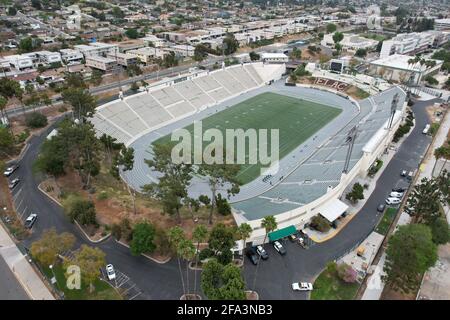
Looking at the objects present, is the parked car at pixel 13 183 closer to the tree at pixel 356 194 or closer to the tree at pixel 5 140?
the tree at pixel 5 140

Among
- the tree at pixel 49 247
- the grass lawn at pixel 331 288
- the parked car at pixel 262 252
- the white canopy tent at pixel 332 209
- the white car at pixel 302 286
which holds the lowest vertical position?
the grass lawn at pixel 331 288

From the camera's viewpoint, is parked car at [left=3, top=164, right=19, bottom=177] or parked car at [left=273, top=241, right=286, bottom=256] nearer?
parked car at [left=273, top=241, right=286, bottom=256]

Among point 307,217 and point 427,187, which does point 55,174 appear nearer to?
point 307,217

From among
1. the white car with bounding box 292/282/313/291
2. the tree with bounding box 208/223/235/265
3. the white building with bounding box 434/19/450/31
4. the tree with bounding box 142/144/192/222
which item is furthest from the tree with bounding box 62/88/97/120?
the white building with bounding box 434/19/450/31

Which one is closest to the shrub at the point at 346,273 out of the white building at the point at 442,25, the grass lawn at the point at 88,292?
the grass lawn at the point at 88,292

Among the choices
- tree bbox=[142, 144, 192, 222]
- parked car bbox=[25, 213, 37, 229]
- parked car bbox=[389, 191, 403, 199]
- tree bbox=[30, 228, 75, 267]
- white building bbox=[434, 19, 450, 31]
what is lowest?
parked car bbox=[25, 213, 37, 229]

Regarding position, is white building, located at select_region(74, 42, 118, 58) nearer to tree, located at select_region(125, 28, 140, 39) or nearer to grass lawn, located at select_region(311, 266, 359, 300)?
tree, located at select_region(125, 28, 140, 39)

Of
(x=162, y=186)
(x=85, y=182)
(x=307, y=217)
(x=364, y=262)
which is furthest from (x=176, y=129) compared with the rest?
(x=364, y=262)
